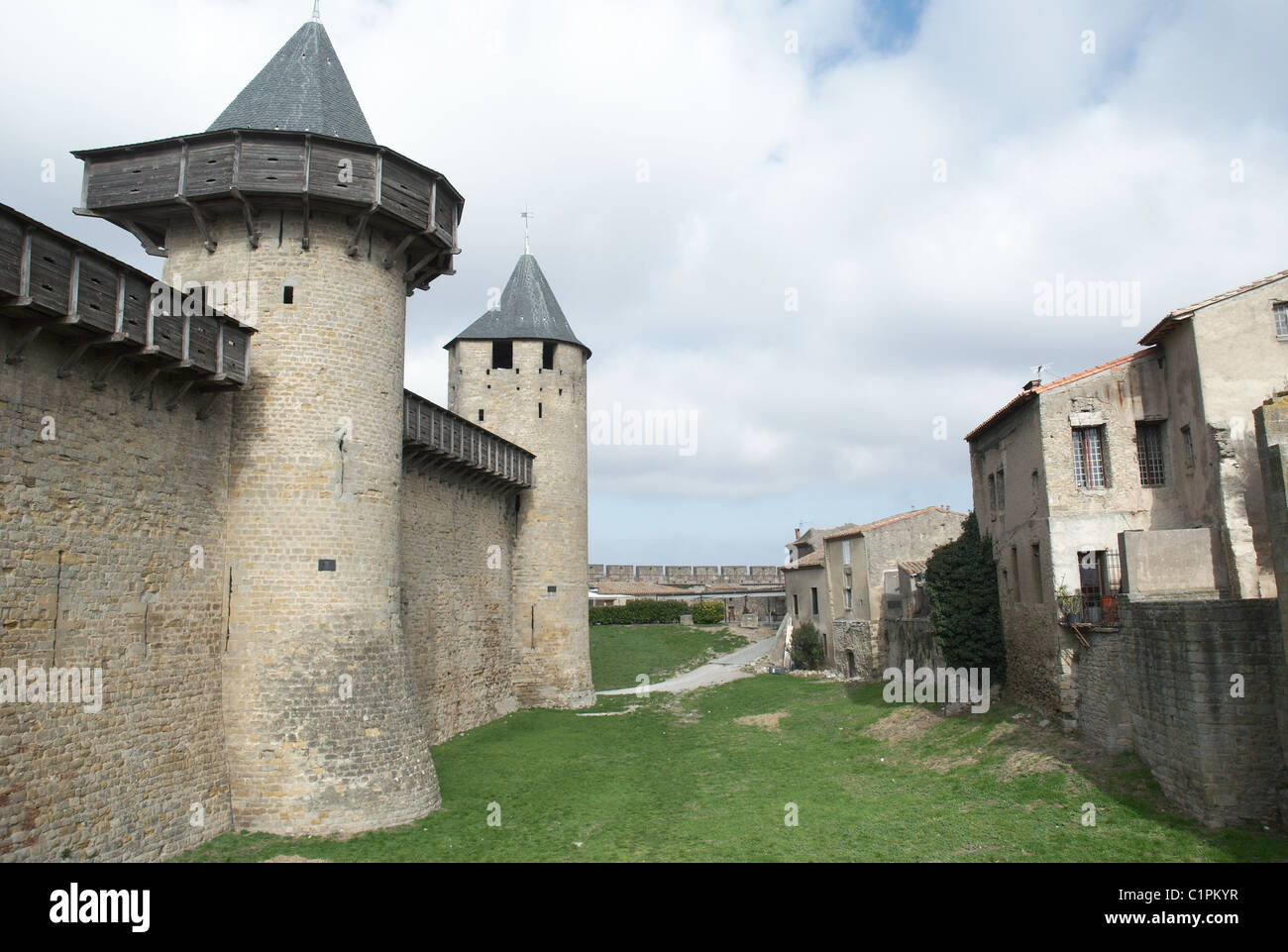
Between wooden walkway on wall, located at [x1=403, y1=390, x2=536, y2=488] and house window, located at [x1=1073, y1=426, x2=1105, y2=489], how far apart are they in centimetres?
1402

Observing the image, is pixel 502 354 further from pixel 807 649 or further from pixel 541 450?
pixel 807 649

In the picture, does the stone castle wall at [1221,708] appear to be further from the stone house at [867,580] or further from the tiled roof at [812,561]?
the tiled roof at [812,561]

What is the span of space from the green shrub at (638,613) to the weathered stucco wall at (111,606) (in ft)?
111

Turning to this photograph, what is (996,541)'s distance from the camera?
65.8ft

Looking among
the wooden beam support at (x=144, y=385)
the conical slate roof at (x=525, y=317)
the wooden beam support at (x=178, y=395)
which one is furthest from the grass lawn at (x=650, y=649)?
the wooden beam support at (x=144, y=385)

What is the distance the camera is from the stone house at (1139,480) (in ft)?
48.5

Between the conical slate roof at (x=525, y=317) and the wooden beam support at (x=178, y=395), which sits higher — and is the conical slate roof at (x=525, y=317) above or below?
above

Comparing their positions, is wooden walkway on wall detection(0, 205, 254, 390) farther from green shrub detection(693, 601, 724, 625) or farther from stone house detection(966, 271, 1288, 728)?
green shrub detection(693, 601, 724, 625)

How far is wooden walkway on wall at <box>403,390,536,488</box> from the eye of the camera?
19.1 metres

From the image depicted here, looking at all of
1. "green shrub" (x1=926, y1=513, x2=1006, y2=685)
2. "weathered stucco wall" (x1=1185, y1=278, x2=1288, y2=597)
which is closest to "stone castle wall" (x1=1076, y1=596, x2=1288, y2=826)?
"weathered stucco wall" (x1=1185, y1=278, x2=1288, y2=597)

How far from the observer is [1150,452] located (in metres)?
16.8
